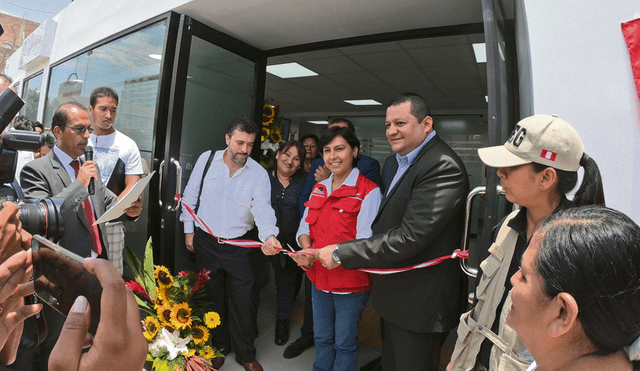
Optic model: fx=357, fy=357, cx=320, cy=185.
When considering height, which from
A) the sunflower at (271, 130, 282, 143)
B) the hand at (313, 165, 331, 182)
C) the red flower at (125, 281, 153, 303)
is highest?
the sunflower at (271, 130, 282, 143)

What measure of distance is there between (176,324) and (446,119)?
9.47m

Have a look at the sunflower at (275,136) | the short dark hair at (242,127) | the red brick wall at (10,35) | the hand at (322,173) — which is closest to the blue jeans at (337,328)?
the hand at (322,173)

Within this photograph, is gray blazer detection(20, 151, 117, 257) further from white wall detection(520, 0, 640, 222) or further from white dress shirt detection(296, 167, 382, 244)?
white wall detection(520, 0, 640, 222)

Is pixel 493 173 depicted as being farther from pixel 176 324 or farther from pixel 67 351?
pixel 176 324

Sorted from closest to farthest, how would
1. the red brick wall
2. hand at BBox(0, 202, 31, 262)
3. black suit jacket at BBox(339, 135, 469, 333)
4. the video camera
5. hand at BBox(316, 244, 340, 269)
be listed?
1. hand at BBox(0, 202, 31, 262)
2. the video camera
3. black suit jacket at BBox(339, 135, 469, 333)
4. hand at BBox(316, 244, 340, 269)
5. the red brick wall

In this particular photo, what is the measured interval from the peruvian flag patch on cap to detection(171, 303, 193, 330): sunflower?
227 cm

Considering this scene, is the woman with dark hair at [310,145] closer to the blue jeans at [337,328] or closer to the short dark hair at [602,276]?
the blue jeans at [337,328]

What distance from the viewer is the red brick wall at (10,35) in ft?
39.1

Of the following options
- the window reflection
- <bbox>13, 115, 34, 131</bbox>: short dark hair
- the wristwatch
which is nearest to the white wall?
the wristwatch

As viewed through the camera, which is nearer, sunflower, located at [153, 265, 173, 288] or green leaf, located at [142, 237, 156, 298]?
sunflower, located at [153, 265, 173, 288]

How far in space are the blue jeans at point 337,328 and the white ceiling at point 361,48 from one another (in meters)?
2.20

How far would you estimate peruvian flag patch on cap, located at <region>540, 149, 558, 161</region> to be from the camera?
3.95ft

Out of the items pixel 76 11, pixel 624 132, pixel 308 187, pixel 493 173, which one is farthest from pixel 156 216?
pixel 76 11

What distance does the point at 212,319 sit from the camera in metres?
2.51
